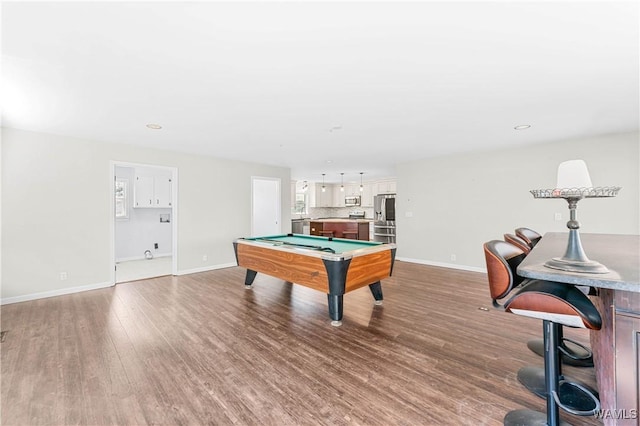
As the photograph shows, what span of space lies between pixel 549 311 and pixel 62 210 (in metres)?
5.46

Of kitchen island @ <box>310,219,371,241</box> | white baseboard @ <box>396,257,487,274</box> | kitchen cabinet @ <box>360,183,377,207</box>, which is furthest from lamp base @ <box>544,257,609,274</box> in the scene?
kitchen cabinet @ <box>360,183,377,207</box>

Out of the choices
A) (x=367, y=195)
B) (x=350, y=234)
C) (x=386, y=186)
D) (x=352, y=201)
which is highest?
(x=386, y=186)

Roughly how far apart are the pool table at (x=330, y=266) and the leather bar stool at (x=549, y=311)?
1.35 metres

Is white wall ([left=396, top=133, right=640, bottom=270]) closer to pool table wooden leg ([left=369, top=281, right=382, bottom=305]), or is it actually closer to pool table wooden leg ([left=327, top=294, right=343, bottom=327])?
pool table wooden leg ([left=369, top=281, right=382, bottom=305])

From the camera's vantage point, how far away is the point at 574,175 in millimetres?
1416

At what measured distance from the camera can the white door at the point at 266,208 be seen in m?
6.62

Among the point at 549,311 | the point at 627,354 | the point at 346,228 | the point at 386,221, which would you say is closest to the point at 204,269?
the point at 346,228

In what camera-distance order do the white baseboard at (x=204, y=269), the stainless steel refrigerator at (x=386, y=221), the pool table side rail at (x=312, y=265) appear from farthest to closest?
1. the stainless steel refrigerator at (x=386, y=221)
2. the white baseboard at (x=204, y=269)
3. the pool table side rail at (x=312, y=265)

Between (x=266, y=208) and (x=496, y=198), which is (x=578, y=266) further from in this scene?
(x=266, y=208)

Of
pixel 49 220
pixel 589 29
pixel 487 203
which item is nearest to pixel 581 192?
pixel 589 29

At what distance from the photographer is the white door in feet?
21.7

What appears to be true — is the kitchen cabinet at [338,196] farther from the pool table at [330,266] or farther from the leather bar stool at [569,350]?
the leather bar stool at [569,350]

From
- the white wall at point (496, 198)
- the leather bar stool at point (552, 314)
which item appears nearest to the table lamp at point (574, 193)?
the leather bar stool at point (552, 314)

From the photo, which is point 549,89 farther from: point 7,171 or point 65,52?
point 7,171
